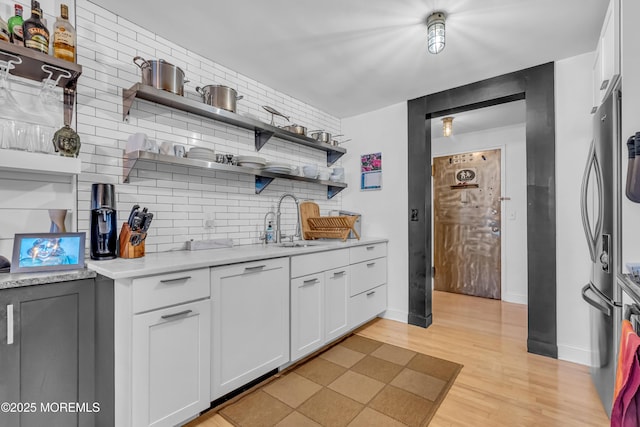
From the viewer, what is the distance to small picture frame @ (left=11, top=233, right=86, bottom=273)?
4.64ft

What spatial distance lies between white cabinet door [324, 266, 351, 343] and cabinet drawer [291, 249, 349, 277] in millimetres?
64

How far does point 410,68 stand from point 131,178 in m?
2.34

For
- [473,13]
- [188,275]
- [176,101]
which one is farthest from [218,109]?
[473,13]

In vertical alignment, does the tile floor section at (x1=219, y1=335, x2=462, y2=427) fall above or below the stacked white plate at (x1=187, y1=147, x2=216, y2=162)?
below

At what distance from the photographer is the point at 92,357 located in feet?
4.90

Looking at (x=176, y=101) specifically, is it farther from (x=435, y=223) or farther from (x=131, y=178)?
(x=435, y=223)

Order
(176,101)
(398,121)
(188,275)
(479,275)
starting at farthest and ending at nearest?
1. (479,275)
2. (398,121)
3. (176,101)
4. (188,275)

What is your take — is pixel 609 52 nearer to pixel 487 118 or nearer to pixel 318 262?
pixel 487 118

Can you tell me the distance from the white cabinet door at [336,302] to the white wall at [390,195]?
2.73ft

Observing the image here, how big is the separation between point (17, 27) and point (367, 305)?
3.16 m

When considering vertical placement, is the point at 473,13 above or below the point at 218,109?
above

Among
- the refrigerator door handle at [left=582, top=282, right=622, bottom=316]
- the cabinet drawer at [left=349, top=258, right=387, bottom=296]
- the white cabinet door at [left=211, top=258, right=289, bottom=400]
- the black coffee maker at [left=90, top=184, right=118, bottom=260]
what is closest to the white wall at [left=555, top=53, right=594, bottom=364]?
the refrigerator door handle at [left=582, top=282, right=622, bottom=316]

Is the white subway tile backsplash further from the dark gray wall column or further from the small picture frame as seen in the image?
the dark gray wall column

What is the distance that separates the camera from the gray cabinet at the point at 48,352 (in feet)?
→ 4.16
